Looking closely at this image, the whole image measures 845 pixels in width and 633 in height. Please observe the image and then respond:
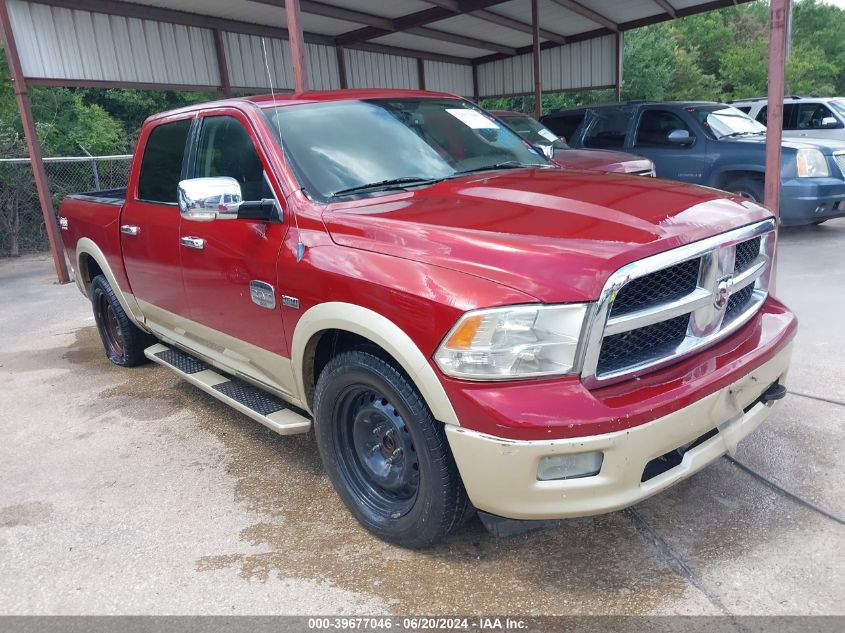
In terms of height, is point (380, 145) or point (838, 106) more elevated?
point (838, 106)

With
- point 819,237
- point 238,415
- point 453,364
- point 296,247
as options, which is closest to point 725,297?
point 453,364

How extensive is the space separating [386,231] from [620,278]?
3.01 feet

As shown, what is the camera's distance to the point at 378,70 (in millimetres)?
14305

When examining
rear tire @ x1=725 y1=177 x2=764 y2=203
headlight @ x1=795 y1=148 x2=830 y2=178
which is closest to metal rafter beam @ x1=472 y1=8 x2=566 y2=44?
rear tire @ x1=725 y1=177 x2=764 y2=203

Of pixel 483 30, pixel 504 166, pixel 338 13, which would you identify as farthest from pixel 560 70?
pixel 504 166

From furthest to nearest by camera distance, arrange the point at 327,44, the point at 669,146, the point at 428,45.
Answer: the point at 428,45 → the point at 327,44 → the point at 669,146

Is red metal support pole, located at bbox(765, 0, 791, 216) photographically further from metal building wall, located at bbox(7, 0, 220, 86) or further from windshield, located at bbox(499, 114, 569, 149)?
metal building wall, located at bbox(7, 0, 220, 86)

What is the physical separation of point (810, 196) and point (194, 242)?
753cm

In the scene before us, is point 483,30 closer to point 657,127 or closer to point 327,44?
point 327,44

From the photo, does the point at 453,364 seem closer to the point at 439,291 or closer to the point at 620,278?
the point at 439,291

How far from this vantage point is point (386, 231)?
8.45 ft

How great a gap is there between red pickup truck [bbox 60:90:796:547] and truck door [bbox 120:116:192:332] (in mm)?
58

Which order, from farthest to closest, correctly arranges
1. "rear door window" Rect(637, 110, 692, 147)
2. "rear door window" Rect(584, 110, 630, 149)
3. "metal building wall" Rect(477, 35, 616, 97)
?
"metal building wall" Rect(477, 35, 616, 97) < "rear door window" Rect(584, 110, 630, 149) < "rear door window" Rect(637, 110, 692, 147)

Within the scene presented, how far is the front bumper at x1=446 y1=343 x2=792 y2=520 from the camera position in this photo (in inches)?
83.6
